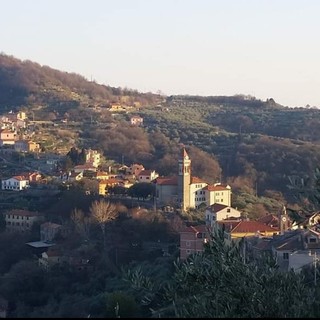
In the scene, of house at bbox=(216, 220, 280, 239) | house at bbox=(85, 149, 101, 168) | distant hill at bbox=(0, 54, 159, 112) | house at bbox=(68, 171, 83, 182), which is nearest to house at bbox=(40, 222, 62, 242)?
house at bbox=(68, 171, 83, 182)

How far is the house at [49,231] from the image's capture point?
27875 mm

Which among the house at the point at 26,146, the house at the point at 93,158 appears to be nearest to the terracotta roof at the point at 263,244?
the house at the point at 93,158

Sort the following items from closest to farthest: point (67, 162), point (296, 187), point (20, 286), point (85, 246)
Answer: point (296, 187) → point (20, 286) → point (85, 246) → point (67, 162)

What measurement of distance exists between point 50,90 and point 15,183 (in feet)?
104

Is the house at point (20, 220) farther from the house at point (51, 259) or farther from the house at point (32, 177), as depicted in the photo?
the house at point (32, 177)

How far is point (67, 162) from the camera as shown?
37.4 meters

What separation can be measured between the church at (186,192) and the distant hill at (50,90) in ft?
95.5

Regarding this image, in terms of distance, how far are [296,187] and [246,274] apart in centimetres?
85

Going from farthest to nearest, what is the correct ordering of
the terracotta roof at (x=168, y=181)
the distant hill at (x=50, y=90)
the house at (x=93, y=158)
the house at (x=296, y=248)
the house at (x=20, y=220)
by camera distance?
the distant hill at (x=50, y=90), the house at (x=93, y=158), the terracotta roof at (x=168, y=181), the house at (x=20, y=220), the house at (x=296, y=248)

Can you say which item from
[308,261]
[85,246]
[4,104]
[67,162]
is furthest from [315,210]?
[4,104]

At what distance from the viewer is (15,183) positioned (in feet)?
114

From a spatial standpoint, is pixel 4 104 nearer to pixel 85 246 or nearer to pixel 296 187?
pixel 85 246

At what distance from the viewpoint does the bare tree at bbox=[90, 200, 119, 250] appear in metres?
27.4

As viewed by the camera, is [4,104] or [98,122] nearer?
[98,122]
